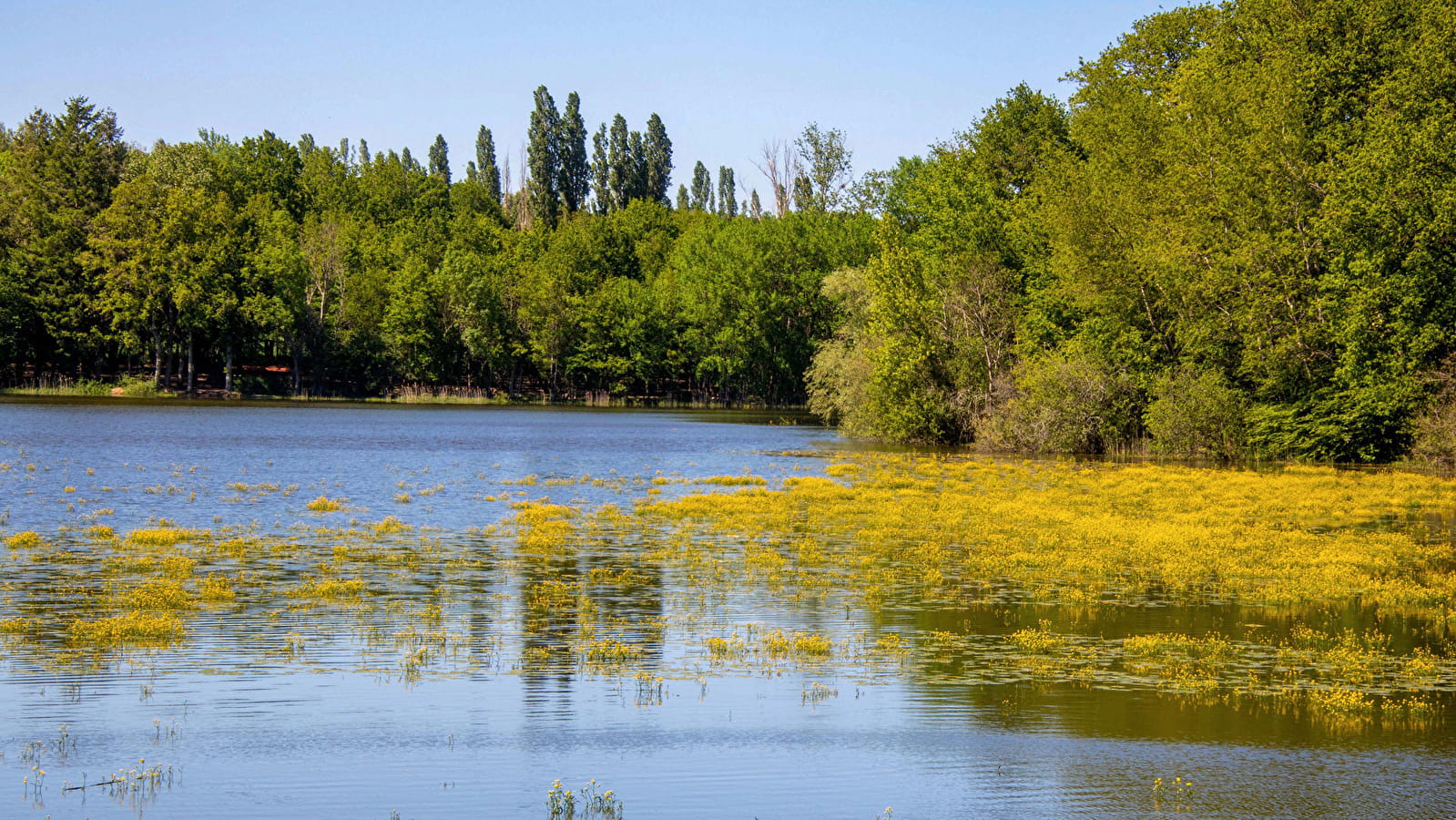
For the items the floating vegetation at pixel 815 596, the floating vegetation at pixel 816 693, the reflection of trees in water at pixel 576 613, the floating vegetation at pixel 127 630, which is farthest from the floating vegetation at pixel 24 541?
the floating vegetation at pixel 816 693

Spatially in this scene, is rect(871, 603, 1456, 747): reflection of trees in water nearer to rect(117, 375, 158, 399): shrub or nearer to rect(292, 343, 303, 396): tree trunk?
rect(117, 375, 158, 399): shrub

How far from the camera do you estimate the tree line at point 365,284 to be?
4641 inches

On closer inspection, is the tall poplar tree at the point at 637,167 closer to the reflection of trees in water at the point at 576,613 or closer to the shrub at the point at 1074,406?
the shrub at the point at 1074,406

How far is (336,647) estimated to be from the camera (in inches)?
733

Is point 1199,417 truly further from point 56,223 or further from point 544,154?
point 544,154

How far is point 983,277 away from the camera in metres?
77.1

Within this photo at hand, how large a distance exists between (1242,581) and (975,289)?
5221 centimetres

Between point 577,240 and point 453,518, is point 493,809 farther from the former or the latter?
point 577,240

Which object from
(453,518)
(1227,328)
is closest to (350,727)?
(453,518)

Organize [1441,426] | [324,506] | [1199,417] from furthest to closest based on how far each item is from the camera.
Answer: [1199,417], [1441,426], [324,506]

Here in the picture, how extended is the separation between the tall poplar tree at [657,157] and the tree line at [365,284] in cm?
1906

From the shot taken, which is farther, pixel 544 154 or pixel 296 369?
pixel 544 154

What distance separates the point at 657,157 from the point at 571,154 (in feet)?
56.9

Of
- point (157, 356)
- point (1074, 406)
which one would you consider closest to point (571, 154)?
point (157, 356)
